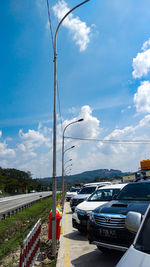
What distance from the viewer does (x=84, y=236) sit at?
28.8 ft

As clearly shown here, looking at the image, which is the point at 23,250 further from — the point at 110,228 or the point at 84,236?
the point at 84,236

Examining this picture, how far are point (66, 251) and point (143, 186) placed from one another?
299cm

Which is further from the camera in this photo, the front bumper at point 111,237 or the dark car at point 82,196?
the dark car at point 82,196

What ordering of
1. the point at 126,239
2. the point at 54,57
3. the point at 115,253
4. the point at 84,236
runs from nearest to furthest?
1. the point at 126,239
2. the point at 115,253
3. the point at 54,57
4. the point at 84,236

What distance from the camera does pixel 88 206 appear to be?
846 centimetres

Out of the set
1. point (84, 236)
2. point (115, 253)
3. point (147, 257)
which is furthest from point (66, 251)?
point (147, 257)

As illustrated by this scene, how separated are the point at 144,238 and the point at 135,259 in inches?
15.1

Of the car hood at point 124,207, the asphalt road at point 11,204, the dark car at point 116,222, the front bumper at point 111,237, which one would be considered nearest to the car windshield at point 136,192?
the dark car at point 116,222

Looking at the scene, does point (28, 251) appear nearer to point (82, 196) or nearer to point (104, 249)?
point (104, 249)

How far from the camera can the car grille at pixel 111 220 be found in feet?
16.4

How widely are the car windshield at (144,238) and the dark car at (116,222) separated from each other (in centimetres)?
226

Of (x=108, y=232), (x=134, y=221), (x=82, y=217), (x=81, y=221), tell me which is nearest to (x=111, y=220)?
(x=108, y=232)

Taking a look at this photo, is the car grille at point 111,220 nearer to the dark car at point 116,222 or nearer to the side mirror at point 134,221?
the dark car at point 116,222

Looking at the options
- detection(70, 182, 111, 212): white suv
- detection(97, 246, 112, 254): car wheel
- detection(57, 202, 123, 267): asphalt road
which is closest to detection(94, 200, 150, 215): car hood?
detection(97, 246, 112, 254): car wheel
